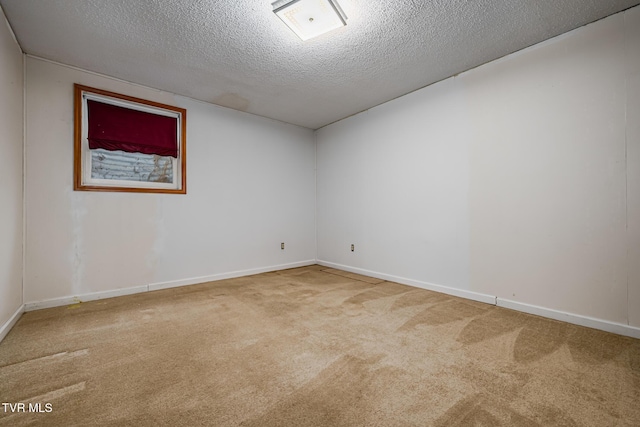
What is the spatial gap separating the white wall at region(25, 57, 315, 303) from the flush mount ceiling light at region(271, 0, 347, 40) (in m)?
2.24

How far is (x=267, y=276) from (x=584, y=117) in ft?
13.5

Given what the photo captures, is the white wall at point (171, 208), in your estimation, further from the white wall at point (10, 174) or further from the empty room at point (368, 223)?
the white wall at point (10, 174)

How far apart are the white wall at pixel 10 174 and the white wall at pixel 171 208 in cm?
21

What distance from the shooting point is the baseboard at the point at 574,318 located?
2.15m

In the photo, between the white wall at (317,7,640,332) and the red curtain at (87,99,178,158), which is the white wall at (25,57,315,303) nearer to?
the red curtain at (87,99,178,158)

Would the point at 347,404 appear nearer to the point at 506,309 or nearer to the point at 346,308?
the point at 346,308

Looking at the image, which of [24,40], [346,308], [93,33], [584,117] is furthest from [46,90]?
[584,117]

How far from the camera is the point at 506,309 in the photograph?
2.77 metres

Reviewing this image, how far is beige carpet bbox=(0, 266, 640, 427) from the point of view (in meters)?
1.32

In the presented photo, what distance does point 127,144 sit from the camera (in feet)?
11.0

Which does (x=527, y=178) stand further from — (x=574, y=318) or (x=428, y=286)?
(x=428, y=286)

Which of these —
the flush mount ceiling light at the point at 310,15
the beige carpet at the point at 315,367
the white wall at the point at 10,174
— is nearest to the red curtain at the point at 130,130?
the white wall at the point at 10,174

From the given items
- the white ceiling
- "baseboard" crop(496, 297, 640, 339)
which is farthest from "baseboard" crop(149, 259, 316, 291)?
"baseboard" crop(496, 297, 640, 339)

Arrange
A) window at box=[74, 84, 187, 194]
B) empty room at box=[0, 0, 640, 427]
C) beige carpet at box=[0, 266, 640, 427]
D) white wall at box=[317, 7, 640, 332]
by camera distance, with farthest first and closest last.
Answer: window at box=[74, 84, 187, 194] < white wall at box=[317, 7, 640, 332] < empty room at box=[0, 0, 640, 427] < beige carpet at box=[0, 266, 640, 427]
